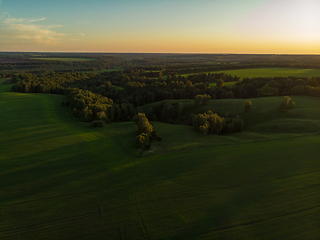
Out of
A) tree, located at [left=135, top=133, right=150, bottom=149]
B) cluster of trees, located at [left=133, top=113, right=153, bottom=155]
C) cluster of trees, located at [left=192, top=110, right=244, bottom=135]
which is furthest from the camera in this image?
cluster of trees, located at [left=192, top=110, right=244, bottom=135]

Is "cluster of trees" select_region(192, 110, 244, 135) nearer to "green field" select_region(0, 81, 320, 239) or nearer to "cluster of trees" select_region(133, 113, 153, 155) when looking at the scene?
"green field" select_region(0, 81, 320, 239)

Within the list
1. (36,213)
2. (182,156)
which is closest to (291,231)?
(182,156)

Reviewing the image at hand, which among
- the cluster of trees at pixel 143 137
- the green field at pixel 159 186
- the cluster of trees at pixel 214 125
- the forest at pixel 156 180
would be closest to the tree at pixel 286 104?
the forest at pixel 156 180

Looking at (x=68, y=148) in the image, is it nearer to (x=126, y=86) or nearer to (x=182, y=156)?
(x=182, y=156)

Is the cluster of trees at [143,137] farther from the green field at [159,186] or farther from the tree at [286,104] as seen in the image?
the tree at [286,104]

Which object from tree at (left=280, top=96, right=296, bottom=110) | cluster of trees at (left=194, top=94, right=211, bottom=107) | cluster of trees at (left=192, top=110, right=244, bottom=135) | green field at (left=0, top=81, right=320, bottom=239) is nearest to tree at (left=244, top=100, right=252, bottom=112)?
tree at (left=280, top=96, right=296, bottom=110)

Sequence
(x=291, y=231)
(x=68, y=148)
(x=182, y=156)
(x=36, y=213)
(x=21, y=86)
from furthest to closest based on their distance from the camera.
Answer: (x=21, y=86), (x=68, y=148), (x=182, y=156), (x=36, y=213), (x=291, y=231)
